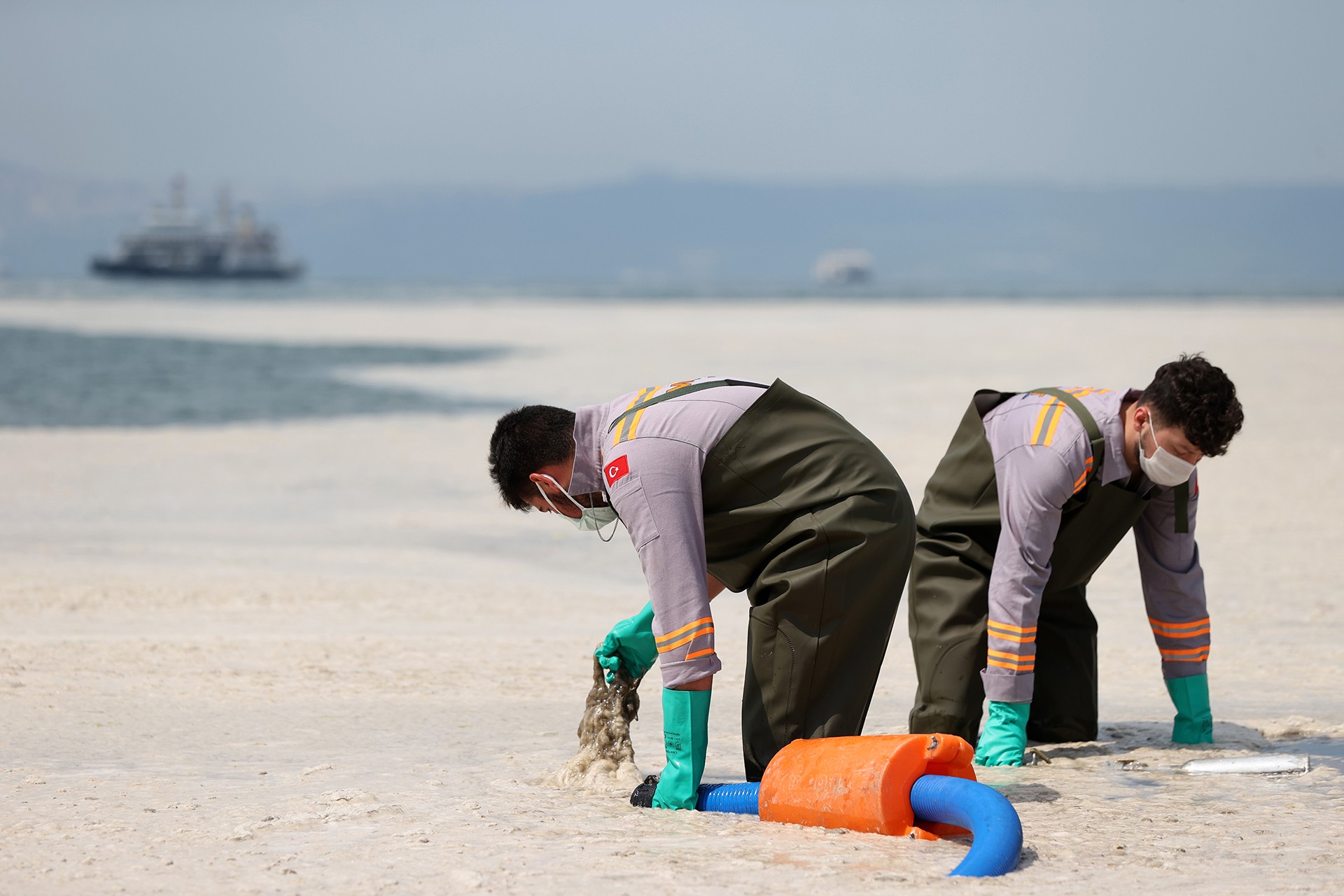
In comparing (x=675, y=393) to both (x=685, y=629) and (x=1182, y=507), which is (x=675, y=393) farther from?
(x=1182, y=507)

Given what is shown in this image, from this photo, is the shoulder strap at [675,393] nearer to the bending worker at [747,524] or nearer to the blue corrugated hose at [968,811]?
the bending worker at [747,524]

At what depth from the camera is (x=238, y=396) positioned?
20.9 metres

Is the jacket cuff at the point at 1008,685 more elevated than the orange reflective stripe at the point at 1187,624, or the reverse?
the orange reflective stripe at the point at 1187,624

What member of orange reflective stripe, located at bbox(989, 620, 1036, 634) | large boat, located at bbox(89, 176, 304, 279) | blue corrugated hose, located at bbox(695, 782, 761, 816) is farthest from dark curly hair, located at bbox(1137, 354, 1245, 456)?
large boat, located at bbox(89, 176, 304, 279)

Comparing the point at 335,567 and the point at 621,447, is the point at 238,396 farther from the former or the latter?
the point at 621,447

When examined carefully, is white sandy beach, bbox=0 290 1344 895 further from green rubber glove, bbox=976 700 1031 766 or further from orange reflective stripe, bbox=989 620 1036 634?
orange reflective stripe, bbox=989 620 1036 634

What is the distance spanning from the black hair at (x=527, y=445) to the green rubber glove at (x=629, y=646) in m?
0.67

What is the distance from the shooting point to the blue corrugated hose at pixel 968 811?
335 centimetres

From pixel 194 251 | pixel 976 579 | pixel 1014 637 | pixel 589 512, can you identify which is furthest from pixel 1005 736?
pixel 194 251

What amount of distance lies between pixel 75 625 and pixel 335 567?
2.02 meters

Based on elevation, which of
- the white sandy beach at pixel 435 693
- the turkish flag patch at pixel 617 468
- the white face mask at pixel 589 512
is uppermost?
the turkish flag patch at pixel 617 468

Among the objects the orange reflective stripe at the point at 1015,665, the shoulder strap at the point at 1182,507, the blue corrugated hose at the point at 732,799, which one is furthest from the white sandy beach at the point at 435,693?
the shoulder strap at the point at 1182,507

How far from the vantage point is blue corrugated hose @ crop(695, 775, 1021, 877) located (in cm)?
335

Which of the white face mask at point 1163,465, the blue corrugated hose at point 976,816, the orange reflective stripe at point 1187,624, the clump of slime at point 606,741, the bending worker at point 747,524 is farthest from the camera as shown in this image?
the orange reflective stripe at point 1187,624
